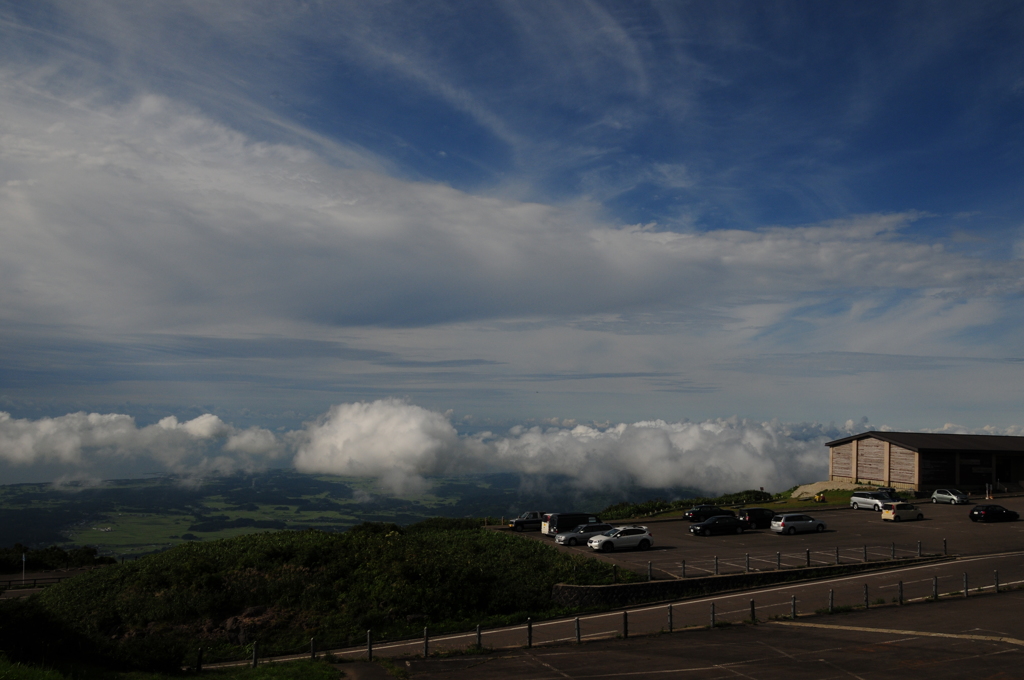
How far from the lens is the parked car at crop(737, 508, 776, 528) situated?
46.3 metres

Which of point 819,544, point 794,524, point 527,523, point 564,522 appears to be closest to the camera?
point 819,544

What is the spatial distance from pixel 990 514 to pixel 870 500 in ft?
28.8

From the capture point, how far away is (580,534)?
135 feet

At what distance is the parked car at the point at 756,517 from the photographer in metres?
46.3

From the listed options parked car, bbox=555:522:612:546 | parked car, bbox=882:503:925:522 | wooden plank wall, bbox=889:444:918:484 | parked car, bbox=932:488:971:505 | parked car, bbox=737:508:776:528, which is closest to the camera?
parked car, bbox=555:522:612:546

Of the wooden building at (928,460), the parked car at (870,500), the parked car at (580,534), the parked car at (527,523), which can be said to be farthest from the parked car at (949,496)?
the parked car at (527,523)

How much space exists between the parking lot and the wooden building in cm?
1350

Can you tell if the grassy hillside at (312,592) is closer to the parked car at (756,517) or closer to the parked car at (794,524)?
the parked car at (756,517)

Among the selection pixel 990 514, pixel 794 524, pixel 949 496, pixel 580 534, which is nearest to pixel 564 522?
pixel 580 534

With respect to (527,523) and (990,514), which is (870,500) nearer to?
(990,514)

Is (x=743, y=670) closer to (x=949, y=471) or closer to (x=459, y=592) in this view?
(x=459, y=592)

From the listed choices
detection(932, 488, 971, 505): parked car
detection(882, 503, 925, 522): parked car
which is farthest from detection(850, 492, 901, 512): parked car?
detection(932, 488, 971, 505): parked car

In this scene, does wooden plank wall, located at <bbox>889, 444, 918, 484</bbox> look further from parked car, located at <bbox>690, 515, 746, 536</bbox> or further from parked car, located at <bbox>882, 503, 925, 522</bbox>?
parked car, located at <bbox>690, 515, 746, 536</bbox>

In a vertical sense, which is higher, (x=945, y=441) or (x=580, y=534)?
(x=945, y=441)
